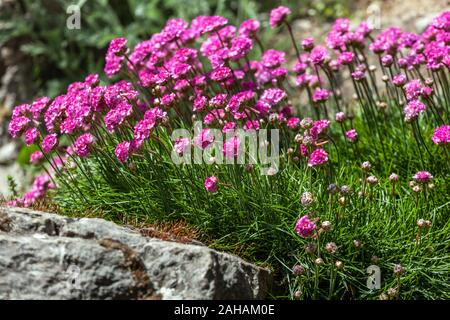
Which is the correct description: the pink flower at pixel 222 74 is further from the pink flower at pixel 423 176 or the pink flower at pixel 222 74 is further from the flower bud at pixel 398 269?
the flower bud at pixel 398 269

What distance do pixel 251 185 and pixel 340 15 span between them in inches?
173

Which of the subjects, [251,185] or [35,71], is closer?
[251,185]

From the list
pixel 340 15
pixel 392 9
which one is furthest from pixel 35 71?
pixel 392 9

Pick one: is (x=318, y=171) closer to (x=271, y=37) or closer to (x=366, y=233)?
(x=366, y=233)

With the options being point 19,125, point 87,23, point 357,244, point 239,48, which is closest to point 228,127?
point 239,48

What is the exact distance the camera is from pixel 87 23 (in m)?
7.79

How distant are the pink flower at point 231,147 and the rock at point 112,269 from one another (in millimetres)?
482

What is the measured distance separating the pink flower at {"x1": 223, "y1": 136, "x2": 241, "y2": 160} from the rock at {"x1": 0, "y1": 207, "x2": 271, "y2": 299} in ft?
1.58

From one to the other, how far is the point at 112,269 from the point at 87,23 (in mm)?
5178

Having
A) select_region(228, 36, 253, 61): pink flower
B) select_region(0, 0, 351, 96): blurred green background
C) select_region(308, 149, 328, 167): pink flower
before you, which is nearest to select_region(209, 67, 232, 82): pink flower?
select_region(228, 36, 253, 61): pink flower

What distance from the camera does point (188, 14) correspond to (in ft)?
23.9

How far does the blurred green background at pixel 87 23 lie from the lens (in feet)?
23.8
